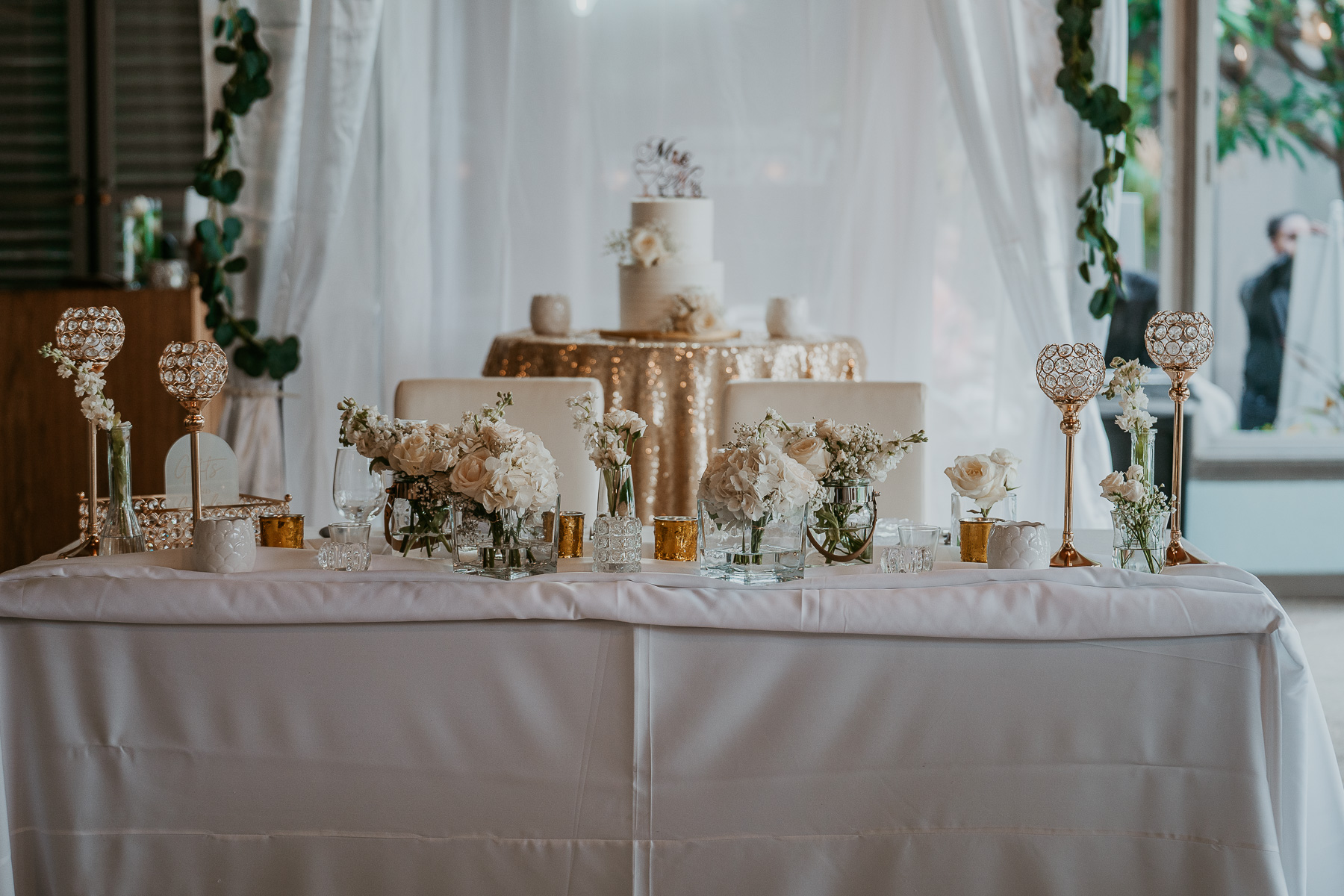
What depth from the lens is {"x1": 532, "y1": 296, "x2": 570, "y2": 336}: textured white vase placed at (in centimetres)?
364

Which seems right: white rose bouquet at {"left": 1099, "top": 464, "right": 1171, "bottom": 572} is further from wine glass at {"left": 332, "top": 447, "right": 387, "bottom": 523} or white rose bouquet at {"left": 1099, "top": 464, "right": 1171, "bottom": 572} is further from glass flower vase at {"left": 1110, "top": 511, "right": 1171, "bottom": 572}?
wine glass at {"left": 332, "top": 447, "right": 387, "bottom": 523}

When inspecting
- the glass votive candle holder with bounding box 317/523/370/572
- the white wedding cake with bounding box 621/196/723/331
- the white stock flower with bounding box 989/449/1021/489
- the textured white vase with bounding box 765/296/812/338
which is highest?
the white wedding cake with bounding box 621/196/723/331

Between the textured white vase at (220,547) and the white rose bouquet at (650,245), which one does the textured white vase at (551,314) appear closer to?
the white rose bouquet at (650,245)

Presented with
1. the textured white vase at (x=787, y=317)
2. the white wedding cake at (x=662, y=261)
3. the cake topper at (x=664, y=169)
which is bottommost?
the textured white vase at (x=787, y=317)

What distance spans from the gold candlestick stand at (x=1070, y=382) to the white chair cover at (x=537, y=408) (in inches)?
38.8

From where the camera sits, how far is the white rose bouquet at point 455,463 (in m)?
1.52

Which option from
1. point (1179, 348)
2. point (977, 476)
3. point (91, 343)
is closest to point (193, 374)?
point (91, 343)

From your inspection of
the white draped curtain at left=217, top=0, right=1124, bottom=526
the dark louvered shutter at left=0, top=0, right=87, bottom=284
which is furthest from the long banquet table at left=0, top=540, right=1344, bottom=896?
the dark louvered shutter at left=0, top=0, right=87, bottom=284

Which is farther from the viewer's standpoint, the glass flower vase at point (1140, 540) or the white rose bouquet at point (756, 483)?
the glass flower vase at point (1140, 540)

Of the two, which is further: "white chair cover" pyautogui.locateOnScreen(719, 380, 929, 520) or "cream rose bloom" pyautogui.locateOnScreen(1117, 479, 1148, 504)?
"white chair cover" pyautogui.locateOnScreen(719, 380, 929, 520)

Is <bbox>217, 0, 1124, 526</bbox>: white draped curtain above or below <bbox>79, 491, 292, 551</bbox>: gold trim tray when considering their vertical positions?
above

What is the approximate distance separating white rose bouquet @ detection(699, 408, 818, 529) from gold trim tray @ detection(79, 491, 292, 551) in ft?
2.44

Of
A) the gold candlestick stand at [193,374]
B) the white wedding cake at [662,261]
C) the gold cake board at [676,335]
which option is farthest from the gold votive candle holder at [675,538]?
the white wedding cake at [662,261]

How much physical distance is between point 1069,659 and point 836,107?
10.1 ft
